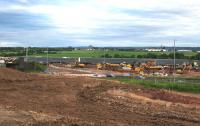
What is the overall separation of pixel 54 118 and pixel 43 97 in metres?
8.01

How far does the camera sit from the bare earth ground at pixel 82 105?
22141 mm

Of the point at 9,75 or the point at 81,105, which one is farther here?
the point at 9,75

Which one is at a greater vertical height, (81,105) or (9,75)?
(9,75)

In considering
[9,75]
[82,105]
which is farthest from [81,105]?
[9,75]

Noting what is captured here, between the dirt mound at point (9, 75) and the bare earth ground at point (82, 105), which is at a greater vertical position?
the dirt mound at point (9, 75)

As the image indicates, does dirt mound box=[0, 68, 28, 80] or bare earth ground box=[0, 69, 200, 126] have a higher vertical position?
dirt mound box=[0, 68, 28, 80]

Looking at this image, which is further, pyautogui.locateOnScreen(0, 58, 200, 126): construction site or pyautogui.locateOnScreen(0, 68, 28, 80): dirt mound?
pyautogui.locateOnScreen(0, 68, 28, 80): dirt mound

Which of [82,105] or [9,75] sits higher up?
[9,75]

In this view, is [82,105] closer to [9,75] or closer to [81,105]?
[81,105]

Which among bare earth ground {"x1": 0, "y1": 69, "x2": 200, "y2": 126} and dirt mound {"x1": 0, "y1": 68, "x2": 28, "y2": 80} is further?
dirt mound {"x1": 0, "y1": 68, "x2": 28, "y2": 80}

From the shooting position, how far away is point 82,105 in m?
28.3

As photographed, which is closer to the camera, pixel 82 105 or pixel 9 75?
pixel 82 105

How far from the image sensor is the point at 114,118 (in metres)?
24.1

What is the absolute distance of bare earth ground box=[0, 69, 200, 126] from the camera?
2214 centimetres
